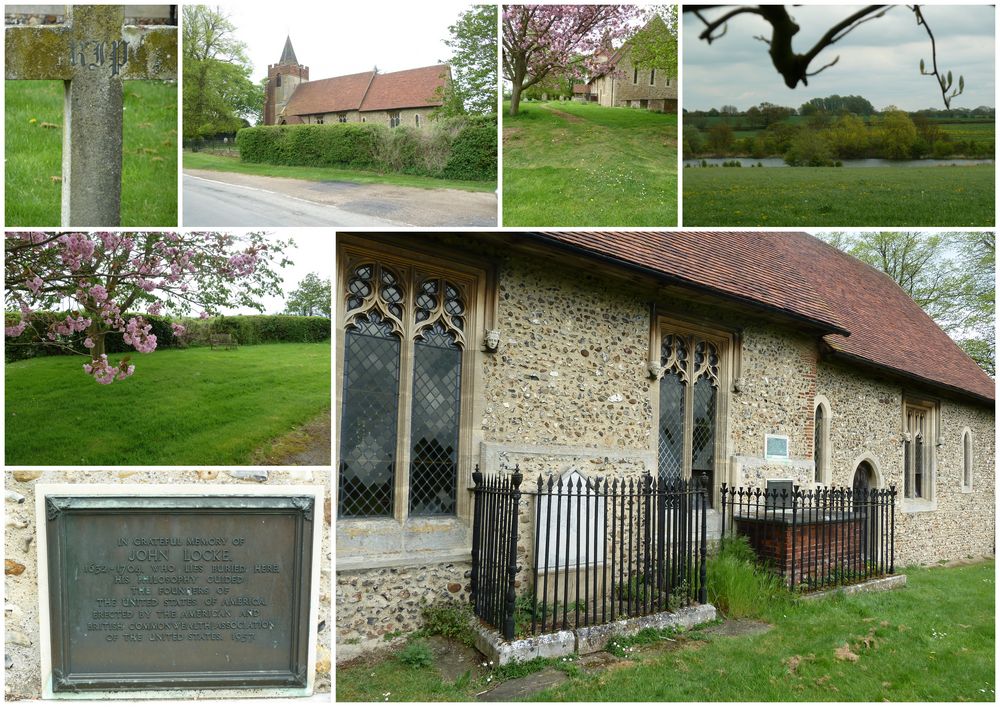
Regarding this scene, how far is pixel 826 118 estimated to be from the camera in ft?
21.9

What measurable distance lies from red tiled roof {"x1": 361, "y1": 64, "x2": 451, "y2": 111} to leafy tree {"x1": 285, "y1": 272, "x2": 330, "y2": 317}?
4.87ft

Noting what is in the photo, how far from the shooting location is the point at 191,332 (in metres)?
5.32

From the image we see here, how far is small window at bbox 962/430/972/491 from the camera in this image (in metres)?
16.8

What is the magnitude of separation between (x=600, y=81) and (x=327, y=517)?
4609 mm

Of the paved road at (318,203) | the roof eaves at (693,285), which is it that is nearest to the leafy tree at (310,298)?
the paved road at (318,203)

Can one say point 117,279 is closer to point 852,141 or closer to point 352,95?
point 352,95

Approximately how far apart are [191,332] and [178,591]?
1.91m

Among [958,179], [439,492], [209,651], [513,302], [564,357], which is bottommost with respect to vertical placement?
[209,651]

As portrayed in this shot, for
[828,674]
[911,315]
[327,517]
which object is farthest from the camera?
[911,315]

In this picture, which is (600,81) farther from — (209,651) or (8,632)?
(8,632)

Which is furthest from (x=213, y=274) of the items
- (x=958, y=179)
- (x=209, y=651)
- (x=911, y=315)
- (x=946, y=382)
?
(x=911, y=315)

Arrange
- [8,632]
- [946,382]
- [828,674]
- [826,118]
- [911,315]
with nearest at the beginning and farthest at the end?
[8,632] < [828,674] < [826,118] < [946,382] < [911,315]

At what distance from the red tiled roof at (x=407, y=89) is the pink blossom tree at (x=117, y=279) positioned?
1.53m

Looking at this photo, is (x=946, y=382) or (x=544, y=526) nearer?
(x=544, y=526)
